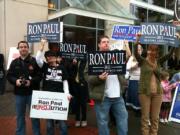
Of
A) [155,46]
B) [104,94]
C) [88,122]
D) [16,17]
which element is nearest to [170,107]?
[88,122]

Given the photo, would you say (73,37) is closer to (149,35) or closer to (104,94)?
(149,35)

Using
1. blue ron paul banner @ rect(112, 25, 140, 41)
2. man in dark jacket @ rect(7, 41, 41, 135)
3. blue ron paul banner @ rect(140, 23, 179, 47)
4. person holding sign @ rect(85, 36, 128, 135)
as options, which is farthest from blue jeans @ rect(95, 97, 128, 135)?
blue ron paul banner @ rect(112, 25, 140, 41)

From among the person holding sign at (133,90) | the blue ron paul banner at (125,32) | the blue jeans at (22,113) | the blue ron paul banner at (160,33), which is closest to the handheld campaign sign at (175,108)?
the person holding sign at (133,90)

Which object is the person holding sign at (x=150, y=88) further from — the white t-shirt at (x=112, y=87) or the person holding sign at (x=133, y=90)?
the person holding sign at (x=133, y=90)

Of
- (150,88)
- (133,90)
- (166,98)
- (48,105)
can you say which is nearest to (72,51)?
(48,105)

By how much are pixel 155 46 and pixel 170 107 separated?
8.72ft

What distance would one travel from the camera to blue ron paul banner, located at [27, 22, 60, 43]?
713 centimetres

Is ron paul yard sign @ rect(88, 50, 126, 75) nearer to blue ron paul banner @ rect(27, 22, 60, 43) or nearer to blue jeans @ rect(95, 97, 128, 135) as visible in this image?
blue jeans @ rect(95, 97, 128, 135)

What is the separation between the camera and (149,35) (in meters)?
6.88

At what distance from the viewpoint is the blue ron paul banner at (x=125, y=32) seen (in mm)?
9438

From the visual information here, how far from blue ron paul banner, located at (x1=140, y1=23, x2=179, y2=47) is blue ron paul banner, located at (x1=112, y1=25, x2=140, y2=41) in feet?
7.96

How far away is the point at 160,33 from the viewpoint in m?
6.98

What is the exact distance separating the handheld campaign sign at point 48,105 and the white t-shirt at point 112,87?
823 mm

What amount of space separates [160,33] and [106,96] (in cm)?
192
